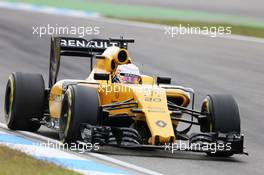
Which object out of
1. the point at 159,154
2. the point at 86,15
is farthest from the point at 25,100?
the point at 86,15

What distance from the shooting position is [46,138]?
13.4m

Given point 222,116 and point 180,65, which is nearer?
point 222,116

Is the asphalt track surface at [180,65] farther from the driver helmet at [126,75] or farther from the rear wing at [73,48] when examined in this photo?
the driver helmet at [126,75]

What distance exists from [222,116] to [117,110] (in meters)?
1.35

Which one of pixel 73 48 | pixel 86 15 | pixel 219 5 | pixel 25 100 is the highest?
pixel 219 5

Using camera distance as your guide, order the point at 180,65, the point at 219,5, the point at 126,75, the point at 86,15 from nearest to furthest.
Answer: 1. the point at 126,75
2. the point at 180,65
3. the point at 86,15
4. the point at 219,5

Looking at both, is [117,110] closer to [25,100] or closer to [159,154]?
[159,154]

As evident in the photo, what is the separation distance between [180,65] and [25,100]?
9377mm

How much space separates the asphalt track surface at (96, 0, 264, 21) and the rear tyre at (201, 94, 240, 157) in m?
22.5

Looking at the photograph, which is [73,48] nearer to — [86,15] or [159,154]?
[159,154]

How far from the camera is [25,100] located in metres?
13.7

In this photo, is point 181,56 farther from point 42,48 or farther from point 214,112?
point 214,112

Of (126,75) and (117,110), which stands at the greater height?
(126,75)

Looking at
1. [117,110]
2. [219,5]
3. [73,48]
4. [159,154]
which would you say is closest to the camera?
[159,154]
